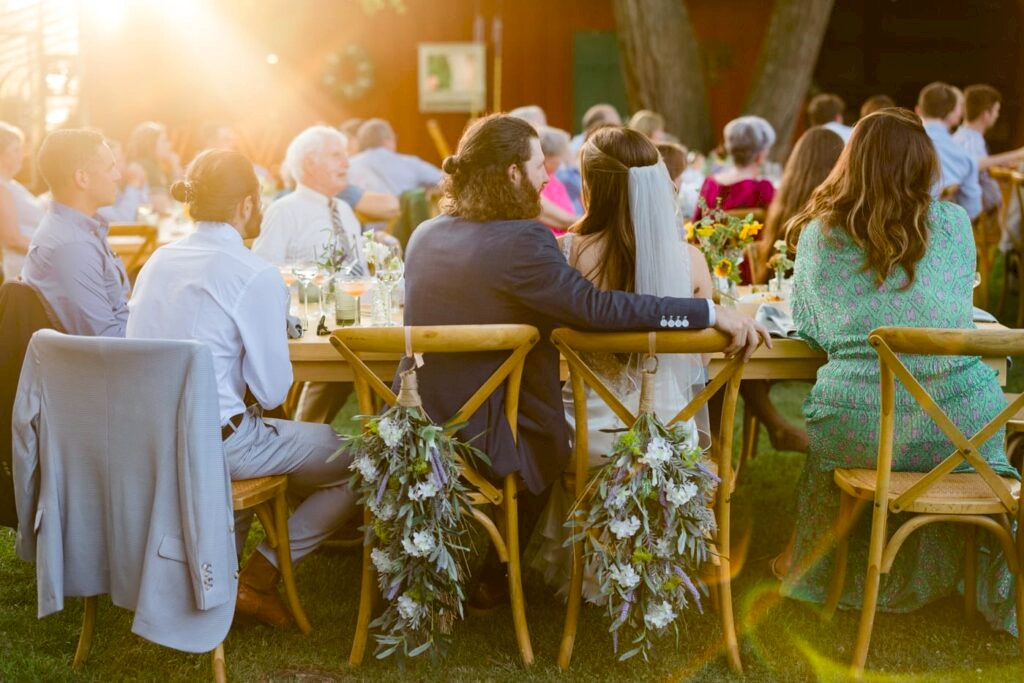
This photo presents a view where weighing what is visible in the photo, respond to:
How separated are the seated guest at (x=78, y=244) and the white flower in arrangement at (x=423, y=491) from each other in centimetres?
133

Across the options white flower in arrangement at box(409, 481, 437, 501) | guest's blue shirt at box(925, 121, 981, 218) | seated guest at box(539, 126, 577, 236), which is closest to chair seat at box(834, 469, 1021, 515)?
white flower in arrangement at box(409, 481, 437, 501)

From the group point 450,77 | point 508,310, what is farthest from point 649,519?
point 450,77

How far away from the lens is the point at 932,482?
2.80 metres

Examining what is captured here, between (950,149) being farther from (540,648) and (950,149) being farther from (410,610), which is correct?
(410,610)

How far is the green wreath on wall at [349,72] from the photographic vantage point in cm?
1415

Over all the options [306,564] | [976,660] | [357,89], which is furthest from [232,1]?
[976,660]

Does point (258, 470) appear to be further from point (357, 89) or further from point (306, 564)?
point (357, 89)

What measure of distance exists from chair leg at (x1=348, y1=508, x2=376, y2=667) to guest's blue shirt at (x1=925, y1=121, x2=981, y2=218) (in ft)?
16.7

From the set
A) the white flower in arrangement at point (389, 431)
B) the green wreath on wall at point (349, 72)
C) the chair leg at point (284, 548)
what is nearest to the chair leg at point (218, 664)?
the chair leg at point (284, 548)

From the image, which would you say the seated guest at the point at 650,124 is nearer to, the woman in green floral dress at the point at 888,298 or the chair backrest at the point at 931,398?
the woman in green floral dress at the point at 888,298

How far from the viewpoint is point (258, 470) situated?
2979mm

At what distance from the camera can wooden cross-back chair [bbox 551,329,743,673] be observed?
268 centimetres

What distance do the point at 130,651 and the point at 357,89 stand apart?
467 inches

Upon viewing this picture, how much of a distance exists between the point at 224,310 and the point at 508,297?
0.70 meters
